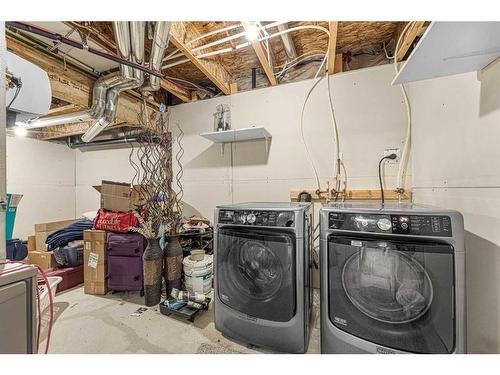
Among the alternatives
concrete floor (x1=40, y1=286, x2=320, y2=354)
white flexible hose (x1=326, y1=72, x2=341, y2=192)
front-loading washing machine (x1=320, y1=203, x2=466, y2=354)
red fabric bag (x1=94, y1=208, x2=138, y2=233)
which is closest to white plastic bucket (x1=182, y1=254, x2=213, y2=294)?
concrete floor (x1=40, y1=286, x2=320, y2=354)

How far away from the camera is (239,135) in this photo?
2.43m

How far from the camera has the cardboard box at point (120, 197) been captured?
94.4 inches

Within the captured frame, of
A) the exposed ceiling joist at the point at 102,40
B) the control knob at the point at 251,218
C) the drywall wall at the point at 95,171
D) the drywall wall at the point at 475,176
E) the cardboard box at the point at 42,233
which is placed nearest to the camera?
the drywall wall at the point at 475,176

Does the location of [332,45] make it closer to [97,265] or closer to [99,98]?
[99,98]

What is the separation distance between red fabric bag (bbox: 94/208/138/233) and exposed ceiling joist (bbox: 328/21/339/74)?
249 cm

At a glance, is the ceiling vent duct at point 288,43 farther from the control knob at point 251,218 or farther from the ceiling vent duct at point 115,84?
the control knob at point 251,218

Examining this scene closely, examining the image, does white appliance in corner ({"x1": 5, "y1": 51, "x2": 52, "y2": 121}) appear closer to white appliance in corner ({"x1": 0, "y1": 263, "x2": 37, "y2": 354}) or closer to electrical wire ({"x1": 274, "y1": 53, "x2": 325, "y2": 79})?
white appliance in corner ({"x1": 0, "y1": 263, "x2": 37, "y2": 354})

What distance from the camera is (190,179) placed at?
9.53 ft

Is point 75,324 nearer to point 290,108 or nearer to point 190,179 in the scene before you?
point 190,179

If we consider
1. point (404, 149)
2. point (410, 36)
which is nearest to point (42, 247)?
point (404, 149)

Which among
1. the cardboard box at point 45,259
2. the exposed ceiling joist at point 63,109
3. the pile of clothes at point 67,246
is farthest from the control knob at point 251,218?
the exposed ceiling joist at point 63,109

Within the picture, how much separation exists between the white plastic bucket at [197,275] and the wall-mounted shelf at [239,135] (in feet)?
4.54

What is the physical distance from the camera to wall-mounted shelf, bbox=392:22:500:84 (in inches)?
31.1

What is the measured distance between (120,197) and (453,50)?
9.50 feet
